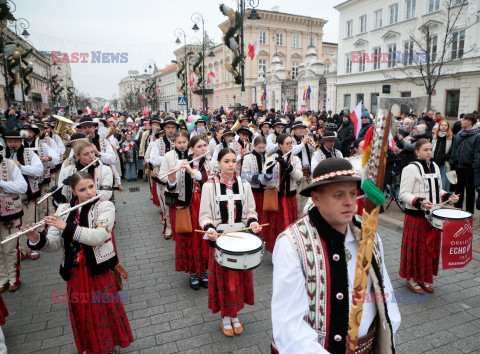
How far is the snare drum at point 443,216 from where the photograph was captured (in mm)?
3999

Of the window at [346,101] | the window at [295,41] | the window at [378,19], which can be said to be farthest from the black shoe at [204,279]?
the window at [295,41]

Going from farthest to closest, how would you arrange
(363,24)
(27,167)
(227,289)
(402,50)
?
(363,24) < (402,50) < (27,167) < (227,289)

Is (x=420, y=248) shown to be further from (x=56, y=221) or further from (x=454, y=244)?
(x=56, y=221)

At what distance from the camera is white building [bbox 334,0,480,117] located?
22.0 meters

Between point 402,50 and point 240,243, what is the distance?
30131mm

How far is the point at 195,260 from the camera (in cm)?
488

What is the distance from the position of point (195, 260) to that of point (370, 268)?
343cm

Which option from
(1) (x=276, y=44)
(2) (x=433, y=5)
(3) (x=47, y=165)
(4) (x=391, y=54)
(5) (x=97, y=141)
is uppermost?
(1) (x=276, y=44)

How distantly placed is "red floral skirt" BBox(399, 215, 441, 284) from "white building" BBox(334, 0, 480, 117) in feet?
56.0

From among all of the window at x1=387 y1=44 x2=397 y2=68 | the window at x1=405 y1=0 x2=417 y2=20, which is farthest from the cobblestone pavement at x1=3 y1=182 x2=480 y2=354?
the window at x1=405 y1=0 x2=417 y2=20

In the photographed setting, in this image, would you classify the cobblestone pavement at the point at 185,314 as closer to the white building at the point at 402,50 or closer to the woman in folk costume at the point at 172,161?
the woman in folk costume at the point at 172,161

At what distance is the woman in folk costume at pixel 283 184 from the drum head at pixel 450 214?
210cm

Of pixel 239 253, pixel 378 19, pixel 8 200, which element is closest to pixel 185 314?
pixel 239 253

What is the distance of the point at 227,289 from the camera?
3.78m
